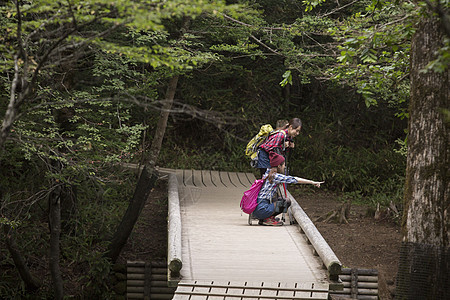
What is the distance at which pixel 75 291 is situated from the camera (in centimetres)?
1085

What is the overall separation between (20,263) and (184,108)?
16.0ft

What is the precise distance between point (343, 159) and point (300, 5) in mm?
4196

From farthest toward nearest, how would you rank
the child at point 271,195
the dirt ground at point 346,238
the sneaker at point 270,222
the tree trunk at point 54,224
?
the dirt ground at point 346,238
the tree trunk at point 54,224
the sneaker at point 270,222
the child at point 271,195

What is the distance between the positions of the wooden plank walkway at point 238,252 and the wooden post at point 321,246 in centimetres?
13

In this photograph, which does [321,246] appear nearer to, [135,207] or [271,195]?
[271,195]

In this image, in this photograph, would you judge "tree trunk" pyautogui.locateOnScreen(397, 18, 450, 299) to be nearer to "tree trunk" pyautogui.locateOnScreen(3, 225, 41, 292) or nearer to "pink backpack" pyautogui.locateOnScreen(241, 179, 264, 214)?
"pink backpack" pyautogui.locateOnScreen(241, 179, 264, 214)

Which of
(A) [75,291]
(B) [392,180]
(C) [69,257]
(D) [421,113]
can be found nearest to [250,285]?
(D) [421,113]

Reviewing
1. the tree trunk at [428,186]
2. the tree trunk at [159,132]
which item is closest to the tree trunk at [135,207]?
the tree trunk at [159,132]

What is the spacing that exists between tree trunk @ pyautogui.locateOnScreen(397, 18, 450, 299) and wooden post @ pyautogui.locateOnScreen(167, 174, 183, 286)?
242 centimetres

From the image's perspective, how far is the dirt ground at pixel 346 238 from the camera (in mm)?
10453

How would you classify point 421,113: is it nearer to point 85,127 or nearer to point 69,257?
point 85,127

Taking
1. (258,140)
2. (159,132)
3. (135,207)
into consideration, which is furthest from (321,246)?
(159,132)

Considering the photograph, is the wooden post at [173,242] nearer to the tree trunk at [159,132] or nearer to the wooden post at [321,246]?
the tree trunk at [159,132]

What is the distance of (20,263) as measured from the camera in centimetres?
995
